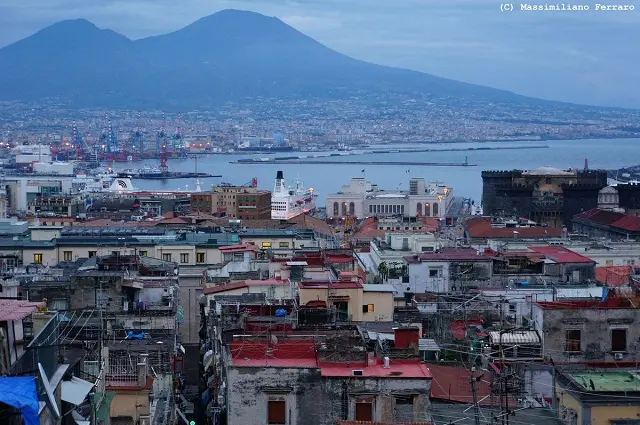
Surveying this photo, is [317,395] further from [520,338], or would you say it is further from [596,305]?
[596,305]

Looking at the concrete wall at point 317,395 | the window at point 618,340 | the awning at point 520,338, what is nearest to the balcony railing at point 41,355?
the concrete wall at point 317,395

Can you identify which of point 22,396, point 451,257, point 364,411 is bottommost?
point 451,257

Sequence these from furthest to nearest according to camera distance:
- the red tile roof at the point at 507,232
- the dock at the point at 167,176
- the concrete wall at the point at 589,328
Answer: the dock at the point at 167,176
the red tile roof at the point at 507,232
the concrete wall at the point at 589,328

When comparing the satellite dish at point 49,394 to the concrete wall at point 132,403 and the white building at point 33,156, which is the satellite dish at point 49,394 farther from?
the white building at point 33,156

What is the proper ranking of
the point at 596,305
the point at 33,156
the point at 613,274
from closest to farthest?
the point at 596,305 < the point at 613,274 < the point at 33,156

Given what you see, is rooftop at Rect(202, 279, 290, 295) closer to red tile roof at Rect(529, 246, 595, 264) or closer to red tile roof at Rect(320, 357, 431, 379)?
red tile roof at Rect(529, 246, 595, 264)

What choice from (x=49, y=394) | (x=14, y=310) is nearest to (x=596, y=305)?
(x=14, y=310)
